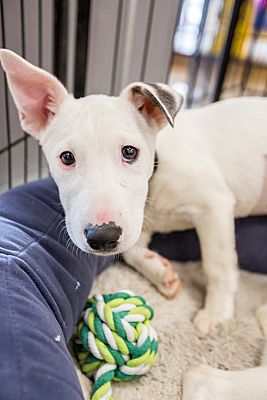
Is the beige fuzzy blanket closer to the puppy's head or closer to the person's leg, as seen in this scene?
the person's leg

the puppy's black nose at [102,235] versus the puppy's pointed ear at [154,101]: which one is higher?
the puppy's pointed ear at [154,101]

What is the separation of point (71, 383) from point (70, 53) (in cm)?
161

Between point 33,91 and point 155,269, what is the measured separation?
714mm

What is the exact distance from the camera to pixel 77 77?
2047 mm

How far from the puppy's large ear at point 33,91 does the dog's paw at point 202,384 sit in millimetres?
812

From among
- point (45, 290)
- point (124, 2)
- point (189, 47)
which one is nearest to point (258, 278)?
point (45, 290)

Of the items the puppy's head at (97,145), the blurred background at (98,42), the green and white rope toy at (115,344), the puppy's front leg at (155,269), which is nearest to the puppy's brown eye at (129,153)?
the puppy's head at (97,145)

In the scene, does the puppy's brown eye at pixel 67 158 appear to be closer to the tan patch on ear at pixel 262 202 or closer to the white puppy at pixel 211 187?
the white puppy at pixel 211 187

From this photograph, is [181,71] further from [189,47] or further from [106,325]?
[106,325]

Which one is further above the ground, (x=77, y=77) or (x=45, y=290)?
(x=77, y=77)

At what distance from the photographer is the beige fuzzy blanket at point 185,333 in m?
1.24

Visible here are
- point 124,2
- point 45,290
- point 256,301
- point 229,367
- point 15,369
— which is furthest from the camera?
point 124,2

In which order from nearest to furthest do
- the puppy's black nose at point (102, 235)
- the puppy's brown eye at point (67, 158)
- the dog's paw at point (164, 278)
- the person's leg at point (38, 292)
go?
the person's leg at point (38, 292) → the puppy's black nose at point (102, 235) → the puppy's brown eye at point (67, 158) → the dog's paw at point (164, 278)

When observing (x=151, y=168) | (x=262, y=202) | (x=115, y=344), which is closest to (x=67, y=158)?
(x=151, y=168)
